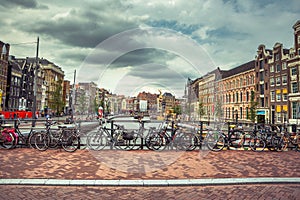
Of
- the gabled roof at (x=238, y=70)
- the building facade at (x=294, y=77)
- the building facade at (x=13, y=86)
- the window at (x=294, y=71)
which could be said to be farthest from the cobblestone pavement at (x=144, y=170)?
the gabled roof at (x=238, y=70)

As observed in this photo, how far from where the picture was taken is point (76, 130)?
9.59m

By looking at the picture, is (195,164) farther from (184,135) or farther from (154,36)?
(154,36)

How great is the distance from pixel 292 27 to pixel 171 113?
115 feet

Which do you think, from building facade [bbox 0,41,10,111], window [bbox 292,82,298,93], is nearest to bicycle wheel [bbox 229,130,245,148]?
window [bbox 292,82,298,93]

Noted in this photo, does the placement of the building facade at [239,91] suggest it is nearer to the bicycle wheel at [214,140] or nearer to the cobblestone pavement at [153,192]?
the bicycle wheel at [214,140]

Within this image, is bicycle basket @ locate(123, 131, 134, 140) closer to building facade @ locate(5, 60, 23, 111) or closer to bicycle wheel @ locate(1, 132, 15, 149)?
bicycle wheel @ locate(1, 132, 15, 149)

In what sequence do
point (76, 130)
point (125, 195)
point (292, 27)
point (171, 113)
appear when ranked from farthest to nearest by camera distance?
point (292, 27) → point (171, 113) → point (76, 130) → point (125, 195)

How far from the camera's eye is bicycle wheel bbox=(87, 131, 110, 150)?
9531 millimetres

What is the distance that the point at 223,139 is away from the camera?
33.7 ft

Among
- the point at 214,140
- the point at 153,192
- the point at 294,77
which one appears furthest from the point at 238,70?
the point at 153,192

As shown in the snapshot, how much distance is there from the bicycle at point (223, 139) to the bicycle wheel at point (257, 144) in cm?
42

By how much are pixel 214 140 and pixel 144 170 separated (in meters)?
4.57

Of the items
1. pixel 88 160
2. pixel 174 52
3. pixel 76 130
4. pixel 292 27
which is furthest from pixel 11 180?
pixel 292 27

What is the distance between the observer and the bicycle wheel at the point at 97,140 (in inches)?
375
